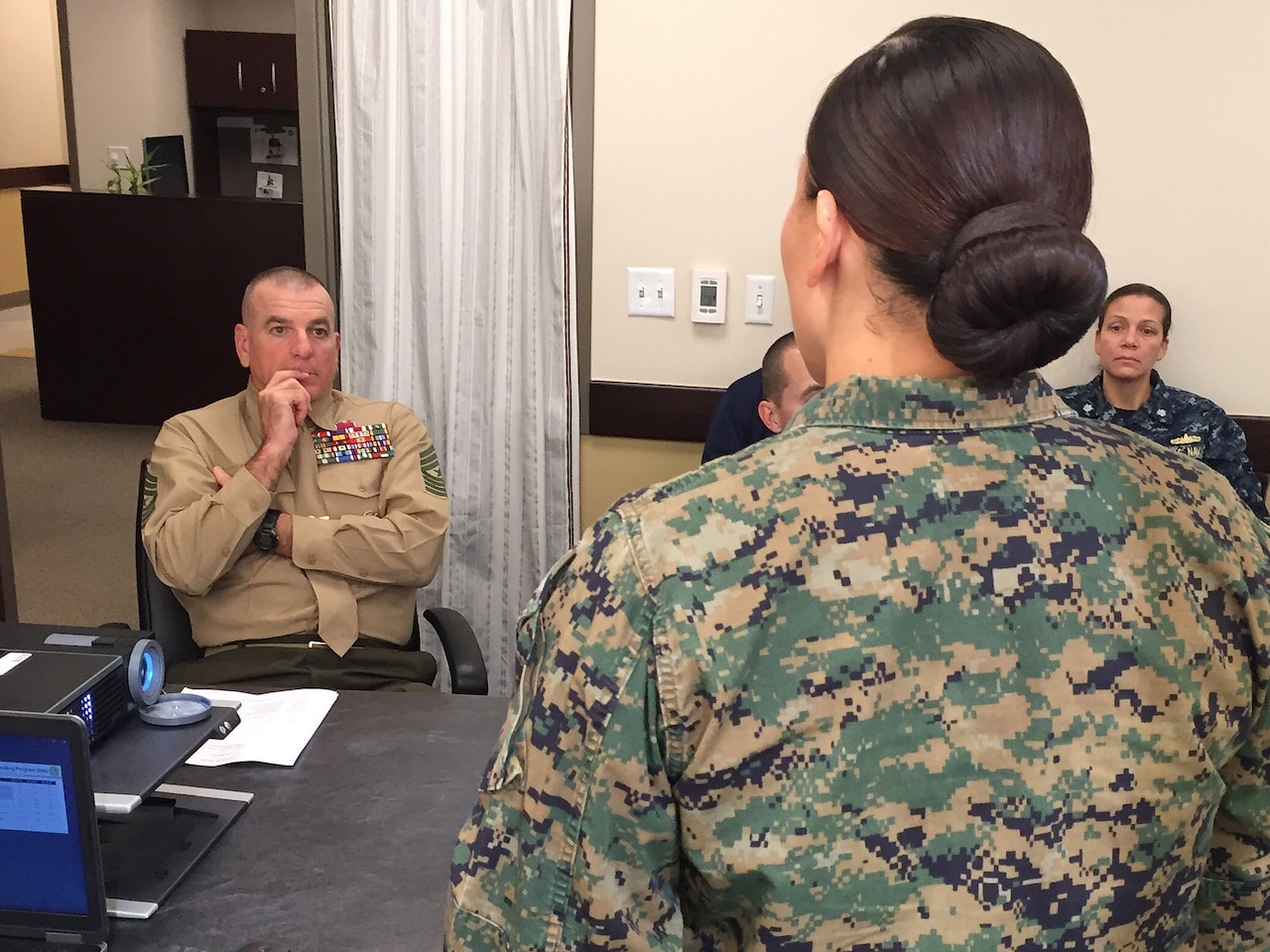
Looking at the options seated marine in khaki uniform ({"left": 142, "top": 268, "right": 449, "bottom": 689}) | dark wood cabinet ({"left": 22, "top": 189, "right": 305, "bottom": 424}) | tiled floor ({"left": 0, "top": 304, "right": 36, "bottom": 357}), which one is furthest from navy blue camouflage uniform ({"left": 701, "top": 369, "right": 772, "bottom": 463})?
tiled floor ({"left": 0, "top": 304, "right": 36, "bottom": 357})

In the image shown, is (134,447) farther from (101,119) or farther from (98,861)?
(98,861)

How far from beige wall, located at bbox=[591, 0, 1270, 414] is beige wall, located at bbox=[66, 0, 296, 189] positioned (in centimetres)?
596

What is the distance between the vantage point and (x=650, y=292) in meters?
3.03

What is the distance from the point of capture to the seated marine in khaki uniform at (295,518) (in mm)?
2268

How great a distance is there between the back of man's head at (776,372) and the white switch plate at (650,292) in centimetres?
47

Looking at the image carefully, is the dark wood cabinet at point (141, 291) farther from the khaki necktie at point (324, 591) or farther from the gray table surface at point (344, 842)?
the gray table surface at point (344, 842)

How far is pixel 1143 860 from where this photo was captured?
787mm

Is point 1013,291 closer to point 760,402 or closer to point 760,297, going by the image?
point 760,402

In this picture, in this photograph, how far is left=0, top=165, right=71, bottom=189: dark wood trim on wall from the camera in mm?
8289

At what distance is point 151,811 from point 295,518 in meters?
0.97

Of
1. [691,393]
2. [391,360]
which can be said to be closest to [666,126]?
[691,393]

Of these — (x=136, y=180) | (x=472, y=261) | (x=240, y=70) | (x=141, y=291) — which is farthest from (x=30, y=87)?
(x=472, y=261)

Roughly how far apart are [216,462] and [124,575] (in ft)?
7.26

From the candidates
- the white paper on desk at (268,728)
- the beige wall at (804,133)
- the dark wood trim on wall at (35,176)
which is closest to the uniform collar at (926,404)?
the white paper on desk at (268,728)
